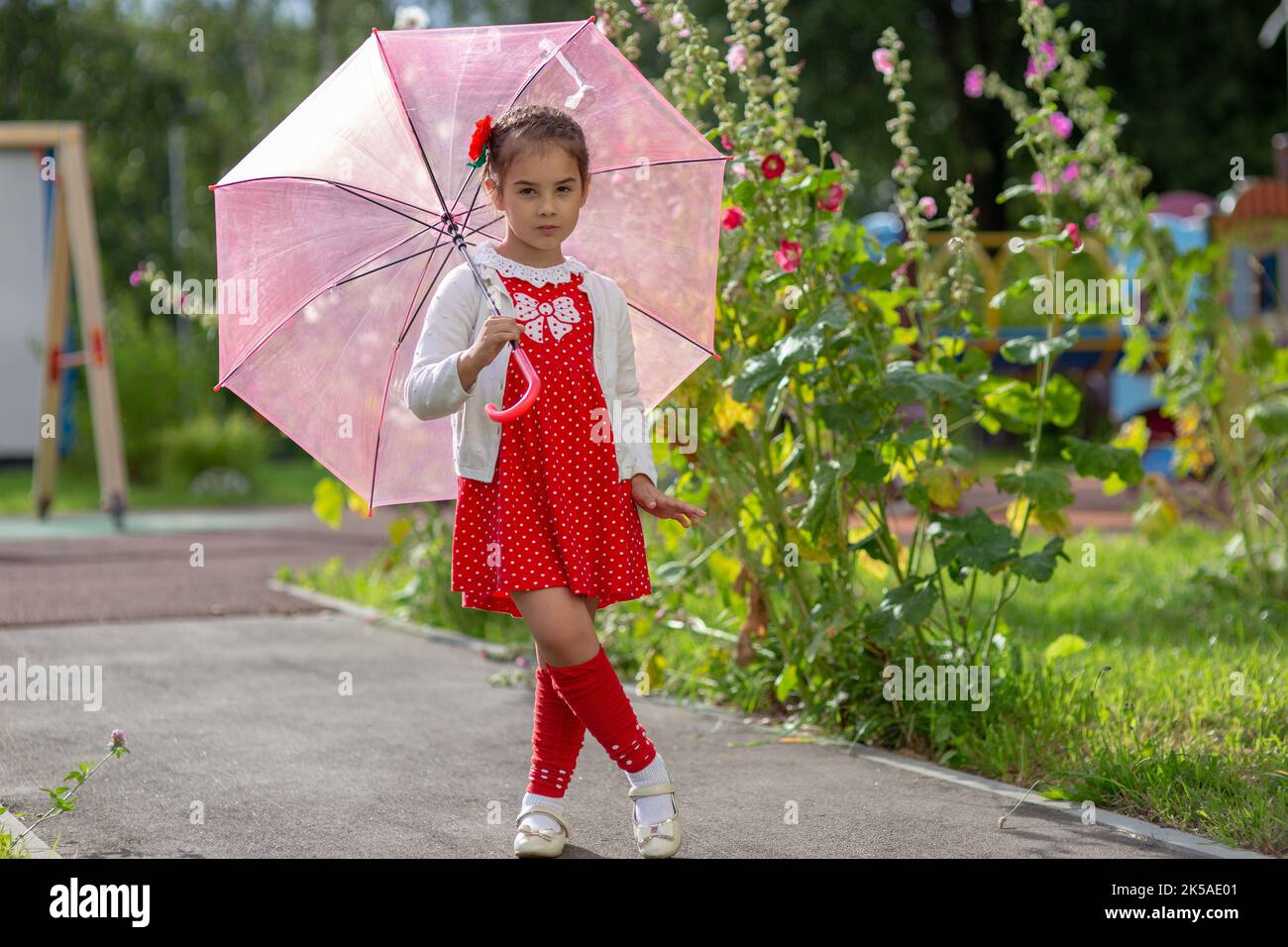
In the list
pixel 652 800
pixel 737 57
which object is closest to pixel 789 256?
pixel 737 57

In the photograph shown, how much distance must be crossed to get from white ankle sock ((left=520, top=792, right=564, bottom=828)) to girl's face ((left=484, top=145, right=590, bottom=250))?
127 cm

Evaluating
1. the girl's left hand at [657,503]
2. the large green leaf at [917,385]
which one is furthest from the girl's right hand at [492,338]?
the large green leaf at [917,385]

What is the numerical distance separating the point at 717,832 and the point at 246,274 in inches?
68.7

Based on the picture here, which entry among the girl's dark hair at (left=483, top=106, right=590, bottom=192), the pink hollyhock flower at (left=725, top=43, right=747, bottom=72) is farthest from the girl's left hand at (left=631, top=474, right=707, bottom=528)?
the pink hollyhock flower at (left=725, top=43, right=747, bottom=72)

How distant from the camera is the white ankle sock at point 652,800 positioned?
143 inches

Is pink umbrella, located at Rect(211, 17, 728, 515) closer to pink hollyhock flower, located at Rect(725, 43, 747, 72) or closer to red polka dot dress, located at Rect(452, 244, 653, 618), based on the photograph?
red polka dot dress, located at Rect(452, 244, 653, 618)

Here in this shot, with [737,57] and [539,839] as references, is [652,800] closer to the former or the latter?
[539,839]

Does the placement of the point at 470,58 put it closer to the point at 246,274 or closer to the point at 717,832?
the point at 246,274

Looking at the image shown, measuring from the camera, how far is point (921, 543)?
500cm

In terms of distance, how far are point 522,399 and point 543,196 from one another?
1.56 feet

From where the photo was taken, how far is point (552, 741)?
3.73m

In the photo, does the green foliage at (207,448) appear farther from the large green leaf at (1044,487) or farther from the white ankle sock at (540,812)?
the white ankle sock at (540,812)

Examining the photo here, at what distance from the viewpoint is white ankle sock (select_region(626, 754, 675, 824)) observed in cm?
364
